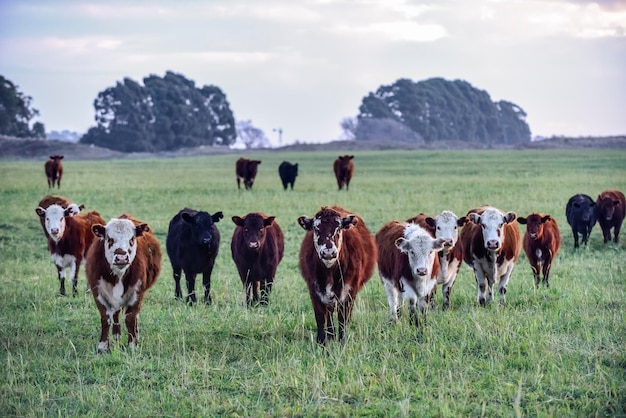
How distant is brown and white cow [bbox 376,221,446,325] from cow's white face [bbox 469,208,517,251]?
1.20 metres

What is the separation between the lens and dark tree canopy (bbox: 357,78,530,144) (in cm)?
10738

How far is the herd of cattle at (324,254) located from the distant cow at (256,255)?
13 mm

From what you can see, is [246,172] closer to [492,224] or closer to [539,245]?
[539,245]

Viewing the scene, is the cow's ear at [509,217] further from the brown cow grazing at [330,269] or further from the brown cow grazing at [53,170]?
the brown cow grazing at [53,170]

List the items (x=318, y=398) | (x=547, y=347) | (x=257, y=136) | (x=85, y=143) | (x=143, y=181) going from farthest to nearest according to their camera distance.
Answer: (x=257, y=136), (x=85, y=143), (x=143, y=181), (x=547, y=347), (x=318, y=398)

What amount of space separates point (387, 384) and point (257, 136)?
473 ft

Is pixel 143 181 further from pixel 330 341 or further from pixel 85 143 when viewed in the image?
pixel 85 143

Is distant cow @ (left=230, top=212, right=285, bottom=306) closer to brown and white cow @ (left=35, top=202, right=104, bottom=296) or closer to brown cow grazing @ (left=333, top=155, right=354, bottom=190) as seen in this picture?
brown and white cow @ (left=35, top=202, right=104, bottom=296)

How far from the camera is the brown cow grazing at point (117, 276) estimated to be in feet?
26.2

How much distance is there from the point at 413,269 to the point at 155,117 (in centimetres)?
7938

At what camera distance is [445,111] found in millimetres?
114688

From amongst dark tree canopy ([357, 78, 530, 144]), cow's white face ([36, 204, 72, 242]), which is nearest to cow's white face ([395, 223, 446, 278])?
cow's white face ([36, 204, 72, 242])

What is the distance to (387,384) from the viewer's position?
21.1ft

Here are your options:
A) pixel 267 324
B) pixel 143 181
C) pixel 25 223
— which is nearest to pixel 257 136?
pixel 143 181
